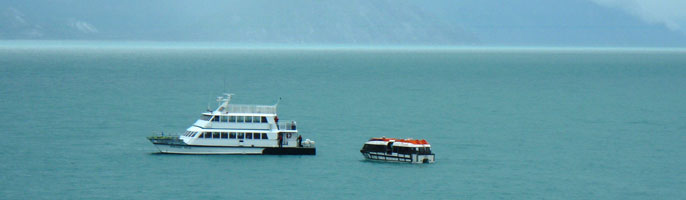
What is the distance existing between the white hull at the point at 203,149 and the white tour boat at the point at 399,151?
6987 mm

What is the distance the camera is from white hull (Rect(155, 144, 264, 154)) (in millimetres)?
71688

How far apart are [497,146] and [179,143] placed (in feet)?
72.4

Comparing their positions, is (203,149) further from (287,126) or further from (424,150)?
(424,150)

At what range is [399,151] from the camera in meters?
70.5

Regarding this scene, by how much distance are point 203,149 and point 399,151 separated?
1218 cm

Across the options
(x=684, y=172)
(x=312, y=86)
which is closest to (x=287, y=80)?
(x=312, y=86)

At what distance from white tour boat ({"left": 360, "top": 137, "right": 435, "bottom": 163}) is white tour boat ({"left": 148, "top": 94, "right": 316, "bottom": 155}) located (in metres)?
3.88

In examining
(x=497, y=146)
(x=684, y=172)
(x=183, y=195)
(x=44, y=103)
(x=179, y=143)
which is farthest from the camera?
(x=44, y=103)

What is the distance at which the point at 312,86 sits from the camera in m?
157

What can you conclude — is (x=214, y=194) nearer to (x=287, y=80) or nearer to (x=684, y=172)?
(x=684, y=172)

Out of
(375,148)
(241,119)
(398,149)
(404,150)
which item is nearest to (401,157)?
(404,150)

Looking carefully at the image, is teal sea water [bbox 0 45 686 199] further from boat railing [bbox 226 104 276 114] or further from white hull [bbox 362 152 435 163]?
boat railing [bbox 226 104 276 114]

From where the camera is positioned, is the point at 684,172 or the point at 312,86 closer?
the point at 684,172

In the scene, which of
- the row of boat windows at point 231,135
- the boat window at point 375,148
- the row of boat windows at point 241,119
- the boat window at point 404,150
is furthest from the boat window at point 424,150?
the row of boat windows at point 241,119
